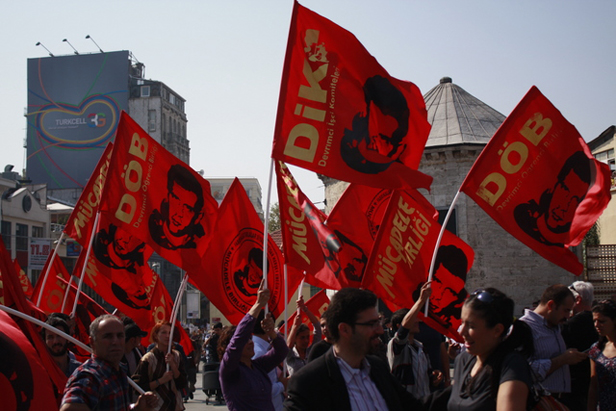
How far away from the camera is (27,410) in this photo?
168 inches

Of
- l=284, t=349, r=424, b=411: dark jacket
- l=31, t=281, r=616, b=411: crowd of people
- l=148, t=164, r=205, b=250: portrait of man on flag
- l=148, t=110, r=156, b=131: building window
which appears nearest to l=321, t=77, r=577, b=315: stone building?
l=148, t=164, r=205, b=250: portrait of man on flag

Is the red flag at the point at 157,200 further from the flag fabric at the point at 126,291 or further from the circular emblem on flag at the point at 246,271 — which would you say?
the flag fabric at the point at 126,291

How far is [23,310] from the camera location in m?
5.41

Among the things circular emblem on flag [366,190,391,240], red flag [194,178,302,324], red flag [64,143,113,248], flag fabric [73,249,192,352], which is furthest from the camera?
red flag [64,143,113,248]

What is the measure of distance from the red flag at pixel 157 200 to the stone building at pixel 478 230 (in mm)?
15455

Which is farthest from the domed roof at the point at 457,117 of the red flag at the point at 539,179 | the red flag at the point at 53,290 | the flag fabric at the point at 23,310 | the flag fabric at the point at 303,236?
the flag fabric at the point at 23,310

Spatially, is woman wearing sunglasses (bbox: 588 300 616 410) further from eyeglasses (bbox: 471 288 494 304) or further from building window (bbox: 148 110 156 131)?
A: building window (bbox: 148 110 156 131)

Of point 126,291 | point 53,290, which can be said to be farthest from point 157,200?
point 53,290

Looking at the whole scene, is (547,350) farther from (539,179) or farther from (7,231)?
(7,231)

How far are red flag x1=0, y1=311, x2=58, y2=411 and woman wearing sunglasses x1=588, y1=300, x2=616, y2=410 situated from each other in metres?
4.33

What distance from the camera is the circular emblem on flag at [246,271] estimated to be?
945cm

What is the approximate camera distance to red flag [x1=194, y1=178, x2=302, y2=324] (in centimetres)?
937

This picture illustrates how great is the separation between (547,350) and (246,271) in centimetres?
455

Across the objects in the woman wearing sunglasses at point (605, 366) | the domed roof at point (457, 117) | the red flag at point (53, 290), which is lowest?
the red flag at point (53, 290)
